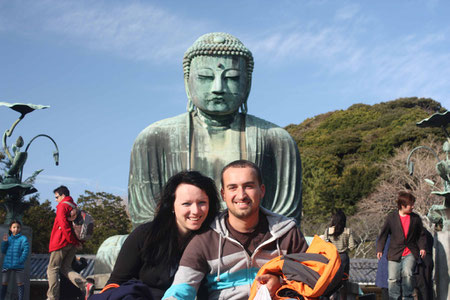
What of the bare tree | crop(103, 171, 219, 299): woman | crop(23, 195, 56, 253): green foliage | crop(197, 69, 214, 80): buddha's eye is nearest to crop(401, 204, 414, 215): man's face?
crop(197, 69, 214, 80): buddha's eye

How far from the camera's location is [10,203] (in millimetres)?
7629

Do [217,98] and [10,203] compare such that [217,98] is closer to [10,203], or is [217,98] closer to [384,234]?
[384,234]

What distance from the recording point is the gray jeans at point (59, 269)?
6309 mm

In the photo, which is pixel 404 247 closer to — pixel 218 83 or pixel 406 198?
pixel 406 198

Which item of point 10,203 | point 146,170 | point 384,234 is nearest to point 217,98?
point 146,170

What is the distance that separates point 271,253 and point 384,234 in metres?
3.44

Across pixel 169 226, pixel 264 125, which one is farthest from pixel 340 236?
pixel 169 226

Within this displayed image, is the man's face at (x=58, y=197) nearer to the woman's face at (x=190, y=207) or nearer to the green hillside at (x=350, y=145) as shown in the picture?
the woman's face at (x=190, y=207)

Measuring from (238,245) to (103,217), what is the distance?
1781 centimetres

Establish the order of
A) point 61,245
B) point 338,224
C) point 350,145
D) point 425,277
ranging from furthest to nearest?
1. point 350,145
2. point 338,224
3. point 61,245
4. point 425,277

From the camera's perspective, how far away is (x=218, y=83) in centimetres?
569

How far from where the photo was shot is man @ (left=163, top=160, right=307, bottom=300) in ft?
10.4

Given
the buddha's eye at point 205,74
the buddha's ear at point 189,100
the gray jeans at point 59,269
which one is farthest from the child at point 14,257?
the buddha's eye at point 205,74

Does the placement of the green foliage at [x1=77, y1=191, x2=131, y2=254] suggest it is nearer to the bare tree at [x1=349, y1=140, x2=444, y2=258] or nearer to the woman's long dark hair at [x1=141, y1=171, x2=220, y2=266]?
the bare tree at [x1=349, y1=140, x2=444, y2=258]
